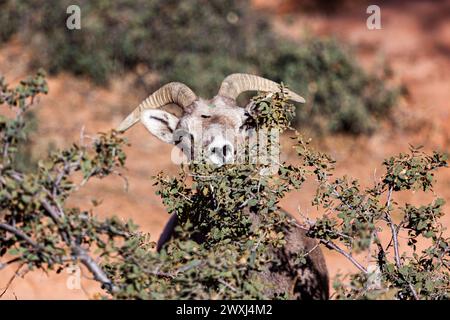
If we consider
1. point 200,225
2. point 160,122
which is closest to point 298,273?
point 200,225

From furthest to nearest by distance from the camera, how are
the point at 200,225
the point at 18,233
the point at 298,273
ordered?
the point at 298,273 → the point at 200,225 → the point at 18,233

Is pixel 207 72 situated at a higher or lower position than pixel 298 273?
higher

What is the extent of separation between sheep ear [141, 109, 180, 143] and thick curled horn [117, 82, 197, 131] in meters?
0.10

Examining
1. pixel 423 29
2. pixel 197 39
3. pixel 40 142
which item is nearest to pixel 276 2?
pixel 423 29

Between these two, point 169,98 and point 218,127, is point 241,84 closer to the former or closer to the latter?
point 218,127

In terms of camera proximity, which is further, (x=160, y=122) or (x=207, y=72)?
(x=207, y=72)

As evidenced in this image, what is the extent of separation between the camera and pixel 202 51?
18.3 m

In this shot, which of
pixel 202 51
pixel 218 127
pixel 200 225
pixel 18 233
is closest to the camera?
pixel 18 233

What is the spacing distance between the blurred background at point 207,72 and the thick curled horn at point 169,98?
4978mm

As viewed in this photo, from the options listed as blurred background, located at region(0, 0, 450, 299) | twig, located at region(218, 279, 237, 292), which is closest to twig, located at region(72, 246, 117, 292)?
twig, located at region(218, 279, 237, 292)

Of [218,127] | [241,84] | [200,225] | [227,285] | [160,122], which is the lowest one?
[227,285]

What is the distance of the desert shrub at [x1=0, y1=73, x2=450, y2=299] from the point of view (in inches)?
175

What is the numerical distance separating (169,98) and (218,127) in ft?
2.55

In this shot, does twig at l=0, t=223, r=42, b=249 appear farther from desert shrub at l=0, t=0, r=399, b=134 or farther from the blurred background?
desert shrub at l=0, t=0, r=399, b=134
